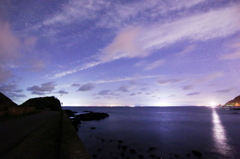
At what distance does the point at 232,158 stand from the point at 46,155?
1945 cm

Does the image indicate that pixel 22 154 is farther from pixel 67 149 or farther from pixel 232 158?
pixel 232 158

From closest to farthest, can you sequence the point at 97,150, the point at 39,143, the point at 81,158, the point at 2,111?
the point at 81,158 → the point at 39,143 → the point at 97,150 → the point at 2,111

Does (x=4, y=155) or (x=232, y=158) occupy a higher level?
(x=4, y=155)

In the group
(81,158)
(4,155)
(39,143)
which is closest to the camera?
(81,158)

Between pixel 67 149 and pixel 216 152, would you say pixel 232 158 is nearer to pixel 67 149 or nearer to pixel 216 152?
pixel 216 152

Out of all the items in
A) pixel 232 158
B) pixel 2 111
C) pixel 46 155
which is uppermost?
pixel 2 111

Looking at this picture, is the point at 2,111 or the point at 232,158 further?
the point at 2,111

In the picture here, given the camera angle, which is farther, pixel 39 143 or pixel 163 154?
pixel 163 154

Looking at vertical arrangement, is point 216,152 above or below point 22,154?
below

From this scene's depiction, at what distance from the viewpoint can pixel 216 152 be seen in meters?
16.7

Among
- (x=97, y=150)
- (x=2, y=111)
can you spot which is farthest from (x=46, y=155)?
(x=2, y=111)

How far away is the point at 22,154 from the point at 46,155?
91 cm

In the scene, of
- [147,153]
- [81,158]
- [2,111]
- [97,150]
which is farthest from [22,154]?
[2,111]

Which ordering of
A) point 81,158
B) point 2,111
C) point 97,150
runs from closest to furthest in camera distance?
point 81,158, point 97,150, point 2,111
